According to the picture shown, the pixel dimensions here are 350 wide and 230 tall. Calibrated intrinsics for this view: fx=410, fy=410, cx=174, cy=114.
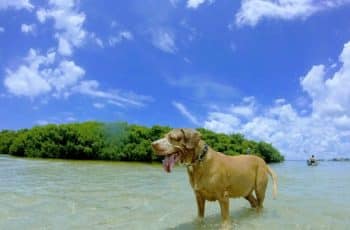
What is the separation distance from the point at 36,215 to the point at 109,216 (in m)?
1.49

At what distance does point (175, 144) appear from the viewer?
608cm

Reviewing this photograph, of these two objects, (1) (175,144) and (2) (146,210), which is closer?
(1) (175,144)

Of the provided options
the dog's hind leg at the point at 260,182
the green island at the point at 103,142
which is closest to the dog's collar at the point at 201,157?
the dog's hind leg at the point at 260,182

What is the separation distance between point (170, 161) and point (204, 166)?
0.62 m

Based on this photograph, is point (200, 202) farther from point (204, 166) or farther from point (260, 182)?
point (260, 182)

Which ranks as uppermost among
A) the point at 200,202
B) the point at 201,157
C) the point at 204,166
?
the point at 201,157

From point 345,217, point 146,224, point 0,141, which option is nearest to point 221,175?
point 146,224

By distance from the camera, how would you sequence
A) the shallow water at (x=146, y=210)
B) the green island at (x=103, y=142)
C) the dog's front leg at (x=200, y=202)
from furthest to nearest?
1. the green island at (x=103, y=142)
2. the shallow water at (x=146, y=210)
3. the dog's front leg at (x=200, y=202)

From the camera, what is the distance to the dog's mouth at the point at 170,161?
609cm

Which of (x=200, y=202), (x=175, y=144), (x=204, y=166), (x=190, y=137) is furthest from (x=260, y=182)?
(x=175, y=144)

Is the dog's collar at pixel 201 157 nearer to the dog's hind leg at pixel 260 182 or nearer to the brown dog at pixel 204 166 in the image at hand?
the brown dog at pixel 204 166

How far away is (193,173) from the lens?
6453 mm

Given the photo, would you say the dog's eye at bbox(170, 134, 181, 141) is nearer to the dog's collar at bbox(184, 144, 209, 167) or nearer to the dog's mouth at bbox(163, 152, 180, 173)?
the dog's mouth at bbox(163, 152, 180, 173)

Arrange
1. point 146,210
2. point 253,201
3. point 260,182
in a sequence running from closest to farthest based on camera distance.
→ 1. point 260,182
2. point 253,201
3. point 146,210
